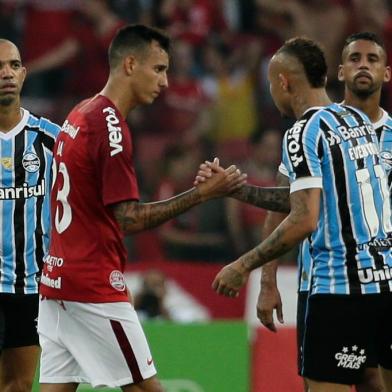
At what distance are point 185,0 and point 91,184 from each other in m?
8.35

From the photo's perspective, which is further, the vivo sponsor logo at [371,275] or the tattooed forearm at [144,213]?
the vivo sponsor logo at [371,275]

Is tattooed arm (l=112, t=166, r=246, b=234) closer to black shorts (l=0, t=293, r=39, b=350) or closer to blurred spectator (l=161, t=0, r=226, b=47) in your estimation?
black shorts (l=0, t=293, r=39, b=350)

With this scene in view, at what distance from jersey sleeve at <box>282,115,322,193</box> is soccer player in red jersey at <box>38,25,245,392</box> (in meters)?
0.35

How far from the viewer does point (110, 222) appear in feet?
21.6

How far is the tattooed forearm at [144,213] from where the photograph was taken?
643cm

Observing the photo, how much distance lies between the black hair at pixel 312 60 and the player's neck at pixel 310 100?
0.04m

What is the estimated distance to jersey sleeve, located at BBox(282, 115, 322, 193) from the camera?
652cm

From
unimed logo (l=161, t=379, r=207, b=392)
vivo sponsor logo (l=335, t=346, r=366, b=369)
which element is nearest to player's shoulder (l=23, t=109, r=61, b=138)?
vivo sponsor logo (l=335, t=346, r=366, b=369)

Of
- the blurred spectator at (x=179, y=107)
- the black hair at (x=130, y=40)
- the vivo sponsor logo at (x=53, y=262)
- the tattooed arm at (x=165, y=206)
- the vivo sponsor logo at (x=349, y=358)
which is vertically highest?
the blurred spectator at (x=179, y=107)

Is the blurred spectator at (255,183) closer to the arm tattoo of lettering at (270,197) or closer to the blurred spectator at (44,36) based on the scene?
the blurred spectator at (44,36)

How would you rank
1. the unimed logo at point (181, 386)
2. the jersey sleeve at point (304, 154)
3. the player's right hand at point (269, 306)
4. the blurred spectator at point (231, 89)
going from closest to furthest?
the jersey sleeve at point (304, 154)
the player's right hand at point (269, 306)
the unimed logo at point (181, 386)
the blurred spectator at point (231, 89)

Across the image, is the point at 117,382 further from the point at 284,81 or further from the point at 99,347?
the point at 284,81

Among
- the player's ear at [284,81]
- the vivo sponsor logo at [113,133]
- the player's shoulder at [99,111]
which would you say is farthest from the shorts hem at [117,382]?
the player's ear at [284,81]

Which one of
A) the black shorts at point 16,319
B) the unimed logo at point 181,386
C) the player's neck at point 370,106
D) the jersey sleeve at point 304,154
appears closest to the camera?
the jersey sleeve at point 304,154
